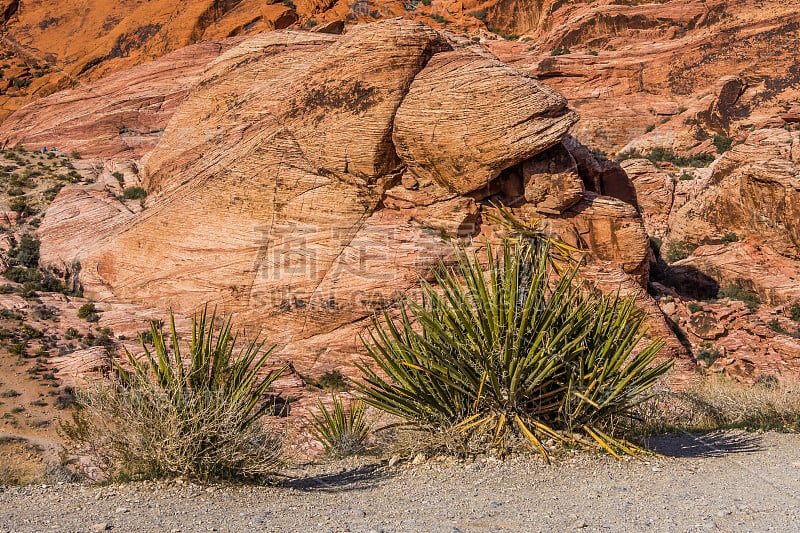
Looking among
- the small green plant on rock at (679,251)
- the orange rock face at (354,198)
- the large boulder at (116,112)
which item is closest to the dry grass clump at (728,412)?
the orange rock face at (354,198)

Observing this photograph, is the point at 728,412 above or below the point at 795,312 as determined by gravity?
above

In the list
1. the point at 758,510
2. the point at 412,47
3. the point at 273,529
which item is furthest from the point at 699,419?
the point at 412,47

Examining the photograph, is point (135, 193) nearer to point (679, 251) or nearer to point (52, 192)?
point (52, 192)

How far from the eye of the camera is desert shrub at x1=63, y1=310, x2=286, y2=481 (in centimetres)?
566

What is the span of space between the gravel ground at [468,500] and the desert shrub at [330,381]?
7706 mm

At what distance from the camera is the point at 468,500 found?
16.8 ft

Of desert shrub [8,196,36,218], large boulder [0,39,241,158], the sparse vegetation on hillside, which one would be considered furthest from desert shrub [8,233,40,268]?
the sparse vegetation on hillside

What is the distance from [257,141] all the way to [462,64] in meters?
5.76

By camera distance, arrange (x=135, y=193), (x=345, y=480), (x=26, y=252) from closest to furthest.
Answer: (x=345, y=480) < (x=26, y=252) < (x=135, y=193)

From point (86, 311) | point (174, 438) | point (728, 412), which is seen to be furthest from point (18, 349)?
point (728, 412)

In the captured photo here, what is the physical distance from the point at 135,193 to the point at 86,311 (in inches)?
220

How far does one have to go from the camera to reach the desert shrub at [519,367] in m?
6.37

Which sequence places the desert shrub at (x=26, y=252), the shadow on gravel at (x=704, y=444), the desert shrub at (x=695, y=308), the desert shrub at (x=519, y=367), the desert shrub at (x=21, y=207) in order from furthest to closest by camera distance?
the desert shrub at (x=21, y=207) → the desert shrub at (x=26, y=252) → the desert shrub at (x=695, y=308) → the shadow on gravel at (x=704, y=444) → the desert shrub at (x=519, y=367)

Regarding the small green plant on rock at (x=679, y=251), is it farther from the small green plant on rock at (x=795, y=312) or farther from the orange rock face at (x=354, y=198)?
the orange rock face at (x=354, y=198)
